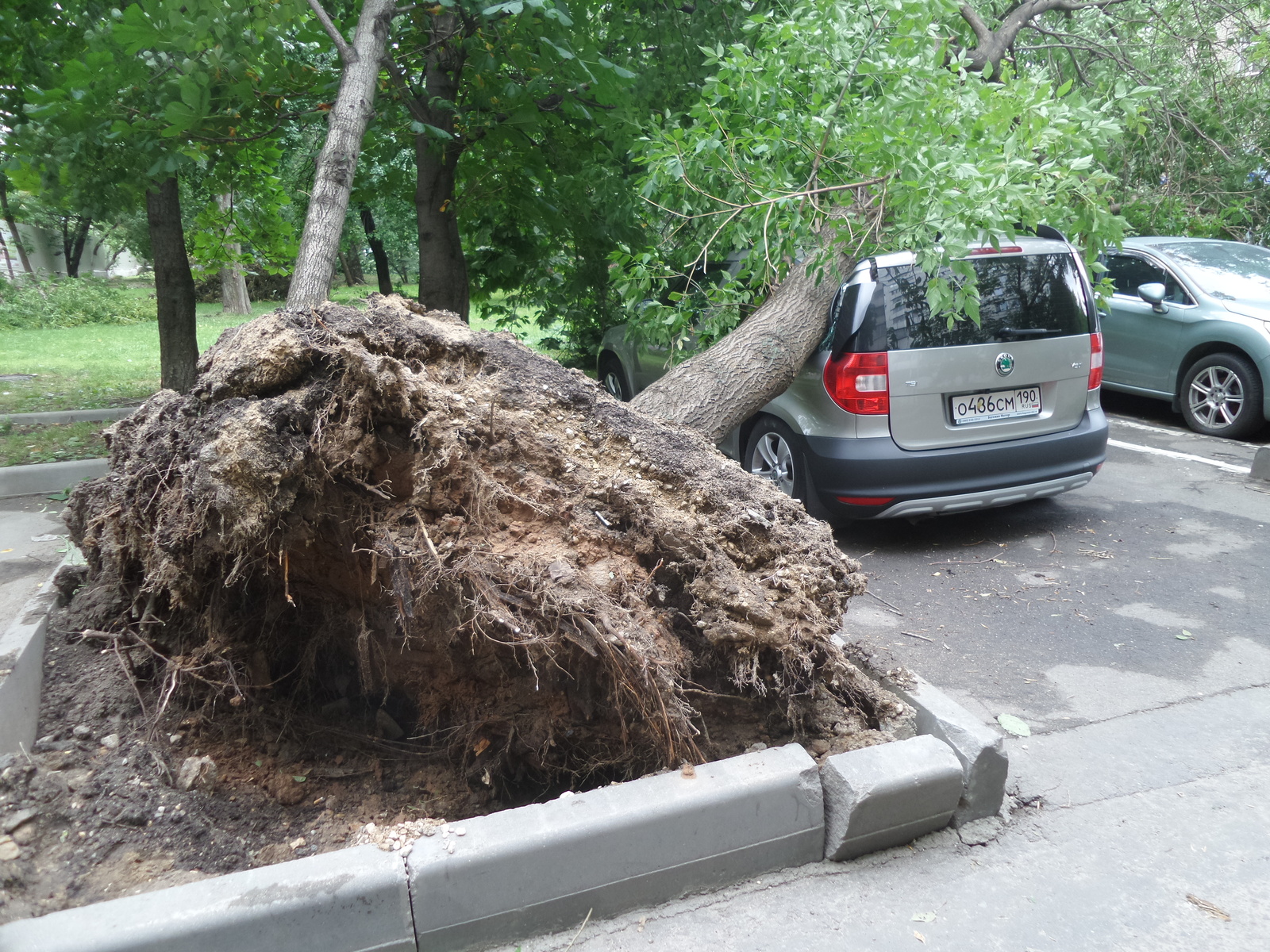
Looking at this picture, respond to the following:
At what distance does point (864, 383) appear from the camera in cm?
489

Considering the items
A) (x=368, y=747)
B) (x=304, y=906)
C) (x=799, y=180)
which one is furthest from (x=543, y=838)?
(x=799, y=180)

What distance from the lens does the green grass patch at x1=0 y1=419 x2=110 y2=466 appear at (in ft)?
22.4

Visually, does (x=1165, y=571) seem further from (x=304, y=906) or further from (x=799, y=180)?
(x=304, y=906)

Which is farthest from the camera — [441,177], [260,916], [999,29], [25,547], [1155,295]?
[1155,295]

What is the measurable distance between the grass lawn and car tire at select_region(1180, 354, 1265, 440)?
695 cm

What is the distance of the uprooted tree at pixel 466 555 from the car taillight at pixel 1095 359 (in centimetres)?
215

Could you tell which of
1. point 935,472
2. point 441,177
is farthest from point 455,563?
point 441,177

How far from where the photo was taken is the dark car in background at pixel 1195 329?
25.4 feet

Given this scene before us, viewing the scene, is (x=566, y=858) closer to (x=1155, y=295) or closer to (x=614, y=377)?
(x=614, y=377)

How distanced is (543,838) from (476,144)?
21.4ft

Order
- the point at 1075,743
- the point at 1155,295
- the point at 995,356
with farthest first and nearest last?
the point at 1155,295
the point at 995,356
the point at 1075,743

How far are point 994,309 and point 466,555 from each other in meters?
3.93

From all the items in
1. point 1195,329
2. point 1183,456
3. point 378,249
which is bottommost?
point 1183,456

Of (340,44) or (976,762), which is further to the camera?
(340,44)
